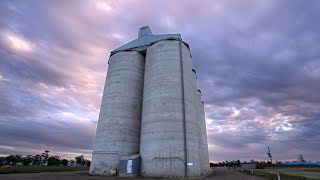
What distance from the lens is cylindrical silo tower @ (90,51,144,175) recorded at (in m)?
38.4

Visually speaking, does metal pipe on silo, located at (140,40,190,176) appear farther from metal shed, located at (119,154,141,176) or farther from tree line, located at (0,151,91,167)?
tree line, located at (0,151,91,167)

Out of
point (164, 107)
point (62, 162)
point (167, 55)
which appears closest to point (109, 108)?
point (164, 107)

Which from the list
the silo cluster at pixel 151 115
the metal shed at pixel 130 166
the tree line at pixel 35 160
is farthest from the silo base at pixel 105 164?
the tree line at pixel 35 160

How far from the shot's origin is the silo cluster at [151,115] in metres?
32.5

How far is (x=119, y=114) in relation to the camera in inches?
1601

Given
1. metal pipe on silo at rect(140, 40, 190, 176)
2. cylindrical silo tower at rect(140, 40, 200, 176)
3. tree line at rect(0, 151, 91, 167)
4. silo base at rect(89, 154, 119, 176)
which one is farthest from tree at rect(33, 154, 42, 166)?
cylindrical silo tower at rect(140, 40, 200, 176)

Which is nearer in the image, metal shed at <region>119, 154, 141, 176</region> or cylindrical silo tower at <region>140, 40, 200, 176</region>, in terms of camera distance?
cylindrical silo tower at <region>140, 40, 200, 176</region>

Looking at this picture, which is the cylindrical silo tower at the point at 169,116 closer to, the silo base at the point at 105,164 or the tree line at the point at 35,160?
the silo base at the point at 105,164

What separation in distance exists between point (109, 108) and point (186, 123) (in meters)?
16.2

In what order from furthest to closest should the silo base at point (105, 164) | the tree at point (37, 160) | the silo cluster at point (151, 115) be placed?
1. the tree at point (37, 160)
2. the silo base at point (105, 164)
3. the silo cluster at point (151, 115)

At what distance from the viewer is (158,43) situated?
4234 centimetres

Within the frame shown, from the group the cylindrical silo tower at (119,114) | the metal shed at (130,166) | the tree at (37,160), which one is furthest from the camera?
the tree at (37,160)

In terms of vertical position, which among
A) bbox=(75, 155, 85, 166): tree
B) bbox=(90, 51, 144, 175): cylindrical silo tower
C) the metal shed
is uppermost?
bbox=(90, 51, 144, 175): cylindrical silo tower

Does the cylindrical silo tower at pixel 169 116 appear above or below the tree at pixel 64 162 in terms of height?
above
